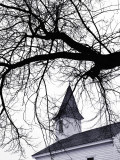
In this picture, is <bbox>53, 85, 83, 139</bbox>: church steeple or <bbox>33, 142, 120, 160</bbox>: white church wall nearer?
<bbox>53, 85, 83, 139</bbox>: church steeple

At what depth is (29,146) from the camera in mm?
5891

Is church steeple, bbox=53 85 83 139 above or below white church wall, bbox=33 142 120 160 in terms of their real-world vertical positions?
above

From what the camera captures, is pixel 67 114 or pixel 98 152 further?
pixel 98 152

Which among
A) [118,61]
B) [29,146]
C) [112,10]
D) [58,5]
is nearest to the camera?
[118,61]

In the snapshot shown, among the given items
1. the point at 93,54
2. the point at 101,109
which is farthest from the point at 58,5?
the point at 101,109

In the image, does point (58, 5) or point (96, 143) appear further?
point (96, 143)

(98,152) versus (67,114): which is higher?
(67,114)

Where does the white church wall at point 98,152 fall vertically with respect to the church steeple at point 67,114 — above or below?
below

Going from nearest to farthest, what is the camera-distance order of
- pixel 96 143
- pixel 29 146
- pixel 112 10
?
pixel 112 10
pixel 29 146
pixel 96 143

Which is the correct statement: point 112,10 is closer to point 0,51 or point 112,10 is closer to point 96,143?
point 0,51

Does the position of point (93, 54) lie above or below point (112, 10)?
A: below

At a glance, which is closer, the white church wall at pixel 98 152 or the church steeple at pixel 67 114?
the church steeple at pixel 67 114

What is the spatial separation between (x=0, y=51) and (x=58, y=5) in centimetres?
172

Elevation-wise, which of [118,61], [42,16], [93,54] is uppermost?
[42,16]
